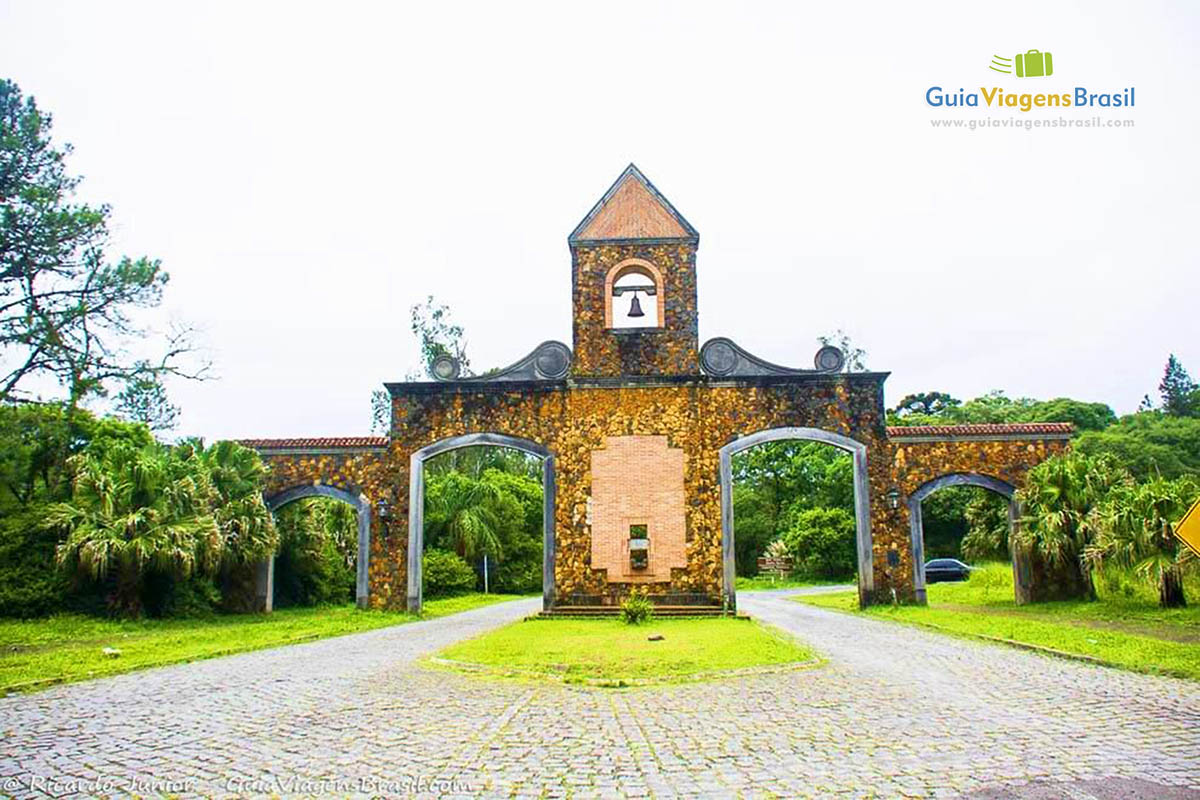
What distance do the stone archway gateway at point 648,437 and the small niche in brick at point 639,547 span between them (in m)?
0.03

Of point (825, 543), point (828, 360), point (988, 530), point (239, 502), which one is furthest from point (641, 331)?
point (825, 543)

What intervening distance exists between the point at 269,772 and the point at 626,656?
595 cm

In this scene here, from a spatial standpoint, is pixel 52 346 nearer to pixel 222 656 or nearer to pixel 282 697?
pixel 222 656

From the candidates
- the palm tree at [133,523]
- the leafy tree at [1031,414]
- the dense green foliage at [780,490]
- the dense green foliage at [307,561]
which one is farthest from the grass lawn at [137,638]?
the leafy tree at [1031,414]

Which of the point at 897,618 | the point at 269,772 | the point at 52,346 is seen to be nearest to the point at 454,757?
the point at 269,772

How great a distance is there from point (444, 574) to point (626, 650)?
61.6 feet

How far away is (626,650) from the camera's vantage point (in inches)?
441

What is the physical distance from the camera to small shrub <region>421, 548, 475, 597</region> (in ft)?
93.7

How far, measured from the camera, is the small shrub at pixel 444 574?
93.7 feet

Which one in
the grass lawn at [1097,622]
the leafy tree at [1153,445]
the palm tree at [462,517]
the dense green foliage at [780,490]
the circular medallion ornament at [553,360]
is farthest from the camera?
the dense green foliage at [780,490]

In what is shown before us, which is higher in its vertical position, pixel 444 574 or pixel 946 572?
pixel 444 574

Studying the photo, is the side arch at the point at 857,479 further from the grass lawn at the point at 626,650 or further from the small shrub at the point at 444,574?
the small shrub at the point at 444,574

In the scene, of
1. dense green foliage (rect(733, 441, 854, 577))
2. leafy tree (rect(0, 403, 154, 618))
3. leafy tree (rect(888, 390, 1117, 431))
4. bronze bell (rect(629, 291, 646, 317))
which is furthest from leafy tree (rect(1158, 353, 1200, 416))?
leafy tree (rect(0, 403, 154, 618))

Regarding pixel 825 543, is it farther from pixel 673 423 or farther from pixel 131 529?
pixel 131 529
